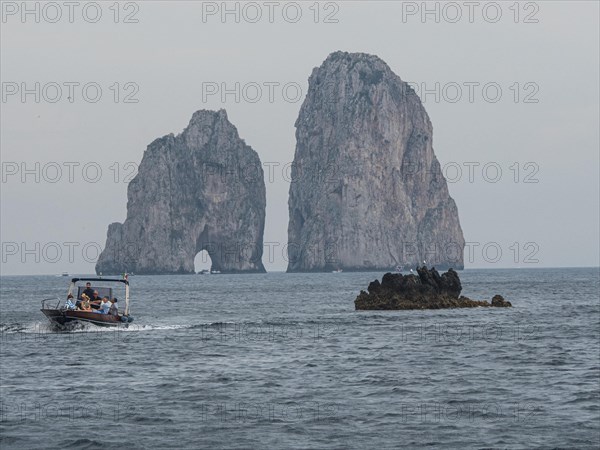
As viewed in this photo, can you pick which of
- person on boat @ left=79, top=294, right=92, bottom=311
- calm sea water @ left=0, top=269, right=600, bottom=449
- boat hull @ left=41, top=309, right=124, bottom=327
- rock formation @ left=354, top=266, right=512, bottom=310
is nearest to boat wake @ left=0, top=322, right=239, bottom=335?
calm sea water @ left=0, top=269, right=600, bottom=449

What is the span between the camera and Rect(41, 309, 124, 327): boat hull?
5525cm

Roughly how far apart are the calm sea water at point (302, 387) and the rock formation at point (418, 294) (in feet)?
60.5

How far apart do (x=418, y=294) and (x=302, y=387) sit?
48199 millimetres

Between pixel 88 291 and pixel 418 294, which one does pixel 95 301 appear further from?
pixel 418 294

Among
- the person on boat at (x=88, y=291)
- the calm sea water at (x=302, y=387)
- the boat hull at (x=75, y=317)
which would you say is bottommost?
the calm sea water at (x=302, y=387)

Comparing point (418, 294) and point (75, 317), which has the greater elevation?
point (418, 294)

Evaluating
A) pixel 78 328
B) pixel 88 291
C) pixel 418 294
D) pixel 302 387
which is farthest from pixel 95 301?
pixel 418 294

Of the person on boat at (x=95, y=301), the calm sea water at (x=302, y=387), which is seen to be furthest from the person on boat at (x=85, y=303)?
the calm sea water at (x=302, y=387)

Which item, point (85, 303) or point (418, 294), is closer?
point (85, 303)

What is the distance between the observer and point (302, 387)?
1321 inches

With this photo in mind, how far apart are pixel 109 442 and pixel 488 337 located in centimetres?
3151

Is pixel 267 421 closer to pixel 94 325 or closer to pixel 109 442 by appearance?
pixel 109 442

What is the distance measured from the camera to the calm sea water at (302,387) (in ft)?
83.3

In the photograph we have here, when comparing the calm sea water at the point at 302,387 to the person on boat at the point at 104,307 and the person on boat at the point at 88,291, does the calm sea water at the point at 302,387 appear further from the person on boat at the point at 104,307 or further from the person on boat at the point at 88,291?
the person on boat at the point at 88,291
